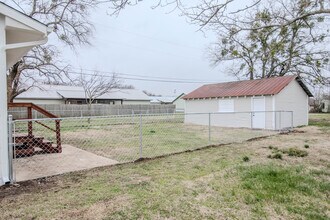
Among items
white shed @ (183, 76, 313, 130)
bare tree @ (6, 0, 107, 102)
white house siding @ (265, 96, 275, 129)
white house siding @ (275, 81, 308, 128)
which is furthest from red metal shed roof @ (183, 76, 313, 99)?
bare tree @ (6, 0, 107, 102)

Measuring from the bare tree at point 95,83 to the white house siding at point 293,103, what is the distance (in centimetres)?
2018

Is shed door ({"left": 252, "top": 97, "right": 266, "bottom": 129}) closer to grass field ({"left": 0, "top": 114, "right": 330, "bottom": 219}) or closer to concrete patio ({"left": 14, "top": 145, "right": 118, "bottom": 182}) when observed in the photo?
grass field ({"left": 0, "top": 114, "right": 330, "bottom": 219})

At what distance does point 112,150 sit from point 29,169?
9.44ft

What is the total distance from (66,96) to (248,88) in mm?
22231

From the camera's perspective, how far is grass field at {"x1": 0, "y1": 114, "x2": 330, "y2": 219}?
11.5ft

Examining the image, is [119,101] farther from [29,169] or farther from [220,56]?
[29,169]

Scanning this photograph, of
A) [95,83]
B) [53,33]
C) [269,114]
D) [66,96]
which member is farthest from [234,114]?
[66,96]

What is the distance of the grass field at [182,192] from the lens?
3506 millimetres

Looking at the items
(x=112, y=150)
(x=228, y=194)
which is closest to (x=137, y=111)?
(x=112, y=150)

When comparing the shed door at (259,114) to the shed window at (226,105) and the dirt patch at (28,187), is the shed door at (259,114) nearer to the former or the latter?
the shed window at (226,105)

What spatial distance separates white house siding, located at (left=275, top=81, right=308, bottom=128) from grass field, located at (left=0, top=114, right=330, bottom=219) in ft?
31.7

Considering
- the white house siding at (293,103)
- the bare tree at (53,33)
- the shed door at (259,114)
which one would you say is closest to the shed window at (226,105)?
the shed door at (259,114)

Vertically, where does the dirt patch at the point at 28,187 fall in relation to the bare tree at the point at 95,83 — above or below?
below

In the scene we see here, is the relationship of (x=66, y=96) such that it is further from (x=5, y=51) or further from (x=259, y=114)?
(x=5, y=51)
